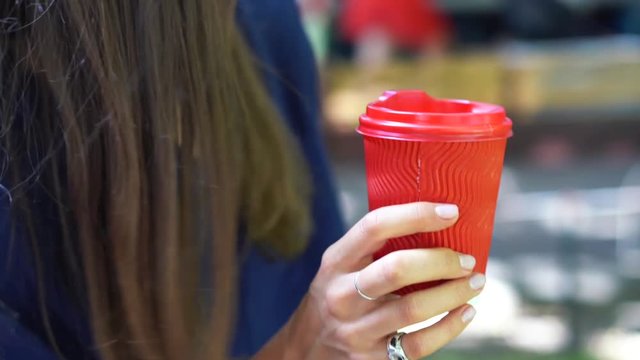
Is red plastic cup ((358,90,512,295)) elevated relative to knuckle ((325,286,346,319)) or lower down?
elevated

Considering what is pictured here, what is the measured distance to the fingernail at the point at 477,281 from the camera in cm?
68

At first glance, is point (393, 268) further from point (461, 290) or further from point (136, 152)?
point (136, 152)

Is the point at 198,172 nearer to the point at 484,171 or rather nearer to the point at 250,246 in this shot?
the point at 250,246

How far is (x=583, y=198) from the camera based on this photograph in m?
3.52

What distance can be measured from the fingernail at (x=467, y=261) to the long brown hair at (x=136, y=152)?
10.0 inches

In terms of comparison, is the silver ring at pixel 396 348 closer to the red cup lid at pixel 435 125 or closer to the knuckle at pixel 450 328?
the knuckle at pixel 450 328

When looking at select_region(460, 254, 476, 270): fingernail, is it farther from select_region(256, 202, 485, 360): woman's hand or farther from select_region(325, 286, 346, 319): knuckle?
select_region(325, 286, 346, 319): knuckle

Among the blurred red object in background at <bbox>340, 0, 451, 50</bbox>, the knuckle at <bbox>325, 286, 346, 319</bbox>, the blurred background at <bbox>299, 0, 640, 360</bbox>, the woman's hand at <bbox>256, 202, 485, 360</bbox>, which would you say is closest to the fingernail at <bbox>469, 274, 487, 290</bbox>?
the woman's hand at <bbox>256, 202, 485, 360</bbox>

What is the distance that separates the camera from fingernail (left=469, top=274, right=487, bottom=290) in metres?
0.68

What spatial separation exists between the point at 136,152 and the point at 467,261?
31cm

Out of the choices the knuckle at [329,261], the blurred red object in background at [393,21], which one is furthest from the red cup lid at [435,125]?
the blurred red object in background at [393,21]

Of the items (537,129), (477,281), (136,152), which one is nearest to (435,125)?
(477,281)

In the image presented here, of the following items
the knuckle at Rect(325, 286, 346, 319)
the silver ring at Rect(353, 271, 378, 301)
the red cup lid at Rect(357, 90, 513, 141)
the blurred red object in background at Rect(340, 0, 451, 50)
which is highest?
the red cup lid at Rect(357, 90, 513, 141)

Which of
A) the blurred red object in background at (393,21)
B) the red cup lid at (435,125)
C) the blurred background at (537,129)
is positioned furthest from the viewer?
the blurred red object in background at (393,21)
